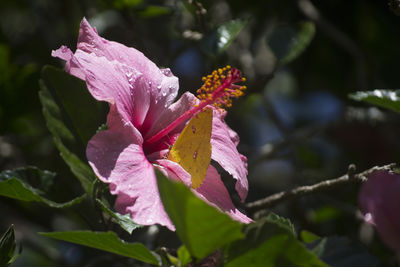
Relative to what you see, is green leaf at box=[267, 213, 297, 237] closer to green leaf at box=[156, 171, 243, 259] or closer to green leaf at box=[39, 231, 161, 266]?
green leaf at box=[156, 171, 243, 259]

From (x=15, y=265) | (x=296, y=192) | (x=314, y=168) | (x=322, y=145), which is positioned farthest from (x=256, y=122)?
(x=296, y=192)

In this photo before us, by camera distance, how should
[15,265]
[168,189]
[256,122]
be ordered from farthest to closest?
[256,122] < [15,265] < [168,189]

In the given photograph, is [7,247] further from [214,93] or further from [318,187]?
[318,187]

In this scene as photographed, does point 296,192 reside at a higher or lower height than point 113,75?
lower

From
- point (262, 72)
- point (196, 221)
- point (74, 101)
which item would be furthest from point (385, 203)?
point (262, 72)

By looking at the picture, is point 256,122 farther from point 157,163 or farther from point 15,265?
point 157,163

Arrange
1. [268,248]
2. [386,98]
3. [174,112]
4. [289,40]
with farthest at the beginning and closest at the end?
1. [289,40]
2. [174,112]
3. [386,98]
4. [268,248]

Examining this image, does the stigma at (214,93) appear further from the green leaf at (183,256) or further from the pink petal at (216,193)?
the green leaf at (183,256)
